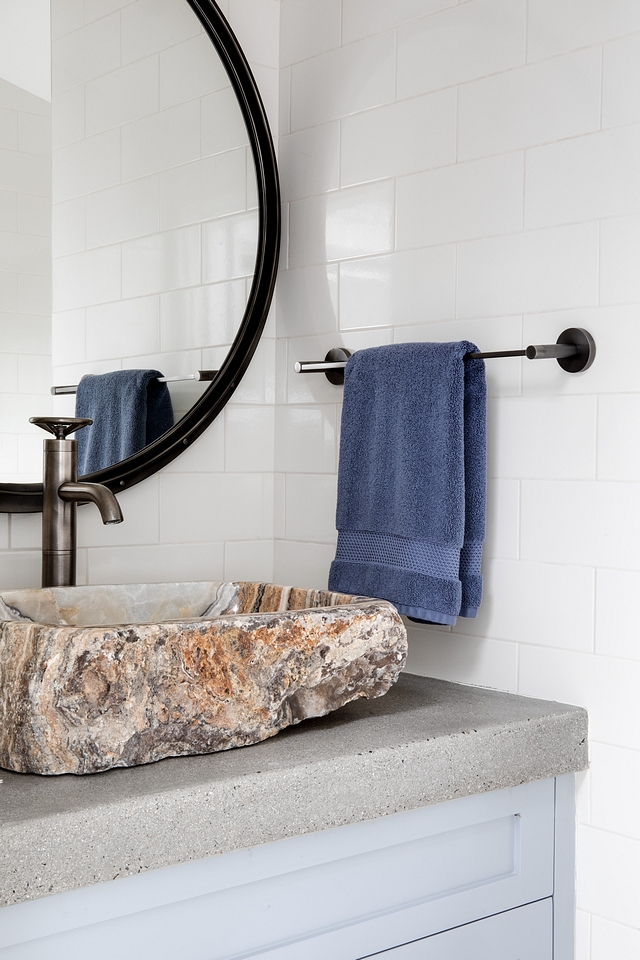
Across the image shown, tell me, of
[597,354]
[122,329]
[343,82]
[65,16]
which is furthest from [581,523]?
[65,16]

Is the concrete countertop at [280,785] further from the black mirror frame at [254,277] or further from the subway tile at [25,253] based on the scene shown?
the subway tile at [25,253]

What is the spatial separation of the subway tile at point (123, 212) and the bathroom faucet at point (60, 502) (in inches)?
13.4

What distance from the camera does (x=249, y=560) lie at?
1776mm

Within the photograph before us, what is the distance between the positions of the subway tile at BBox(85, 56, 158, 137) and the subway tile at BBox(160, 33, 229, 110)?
0.02m

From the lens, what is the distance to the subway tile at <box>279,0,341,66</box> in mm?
1689

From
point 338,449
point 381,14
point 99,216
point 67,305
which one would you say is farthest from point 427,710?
point 381,14

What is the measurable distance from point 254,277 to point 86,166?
1.17 ft

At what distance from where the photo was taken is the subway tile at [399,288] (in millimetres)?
1496

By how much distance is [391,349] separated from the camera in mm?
1460

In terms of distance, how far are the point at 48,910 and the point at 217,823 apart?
18 cm

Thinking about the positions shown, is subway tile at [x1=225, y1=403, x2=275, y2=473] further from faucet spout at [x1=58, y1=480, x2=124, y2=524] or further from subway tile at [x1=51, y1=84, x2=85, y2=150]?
subway tile at [x1=51, y1=84, x2=85, y2=150]

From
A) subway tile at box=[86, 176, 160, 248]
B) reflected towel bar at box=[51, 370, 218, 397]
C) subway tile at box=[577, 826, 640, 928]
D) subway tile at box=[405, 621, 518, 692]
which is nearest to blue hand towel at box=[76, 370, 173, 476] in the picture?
reflected towel bar at box=[51, 370, 218, 397]

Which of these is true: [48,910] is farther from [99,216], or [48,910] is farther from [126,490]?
[99,216]

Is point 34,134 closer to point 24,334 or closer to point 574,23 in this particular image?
point 24,334
